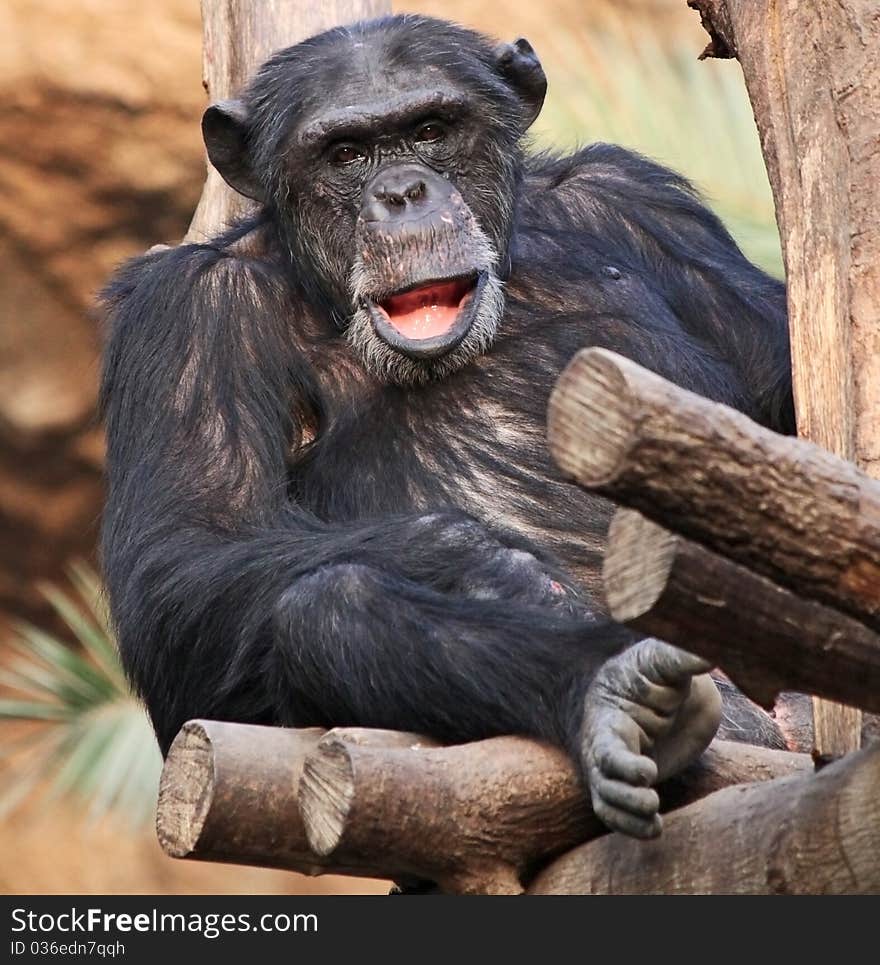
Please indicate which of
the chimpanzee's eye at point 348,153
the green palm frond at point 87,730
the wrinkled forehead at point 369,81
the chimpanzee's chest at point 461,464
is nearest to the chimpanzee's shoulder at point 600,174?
the wrinkled forehead at point 369,81

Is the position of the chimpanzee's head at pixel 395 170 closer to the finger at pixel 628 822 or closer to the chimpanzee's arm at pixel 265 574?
the chimpanzee's arm at pixel 265 574

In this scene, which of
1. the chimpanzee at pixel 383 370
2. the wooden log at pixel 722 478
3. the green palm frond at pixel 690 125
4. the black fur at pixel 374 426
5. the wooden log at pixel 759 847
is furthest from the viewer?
the green palm frond at pixel 690 125

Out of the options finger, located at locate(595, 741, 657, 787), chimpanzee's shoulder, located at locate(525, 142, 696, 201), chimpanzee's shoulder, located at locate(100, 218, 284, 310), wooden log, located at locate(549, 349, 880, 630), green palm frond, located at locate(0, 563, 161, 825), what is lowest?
green palm frond, located at locate(0, 563, 161, 825)

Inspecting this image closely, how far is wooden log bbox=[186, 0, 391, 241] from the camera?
555 centimetres

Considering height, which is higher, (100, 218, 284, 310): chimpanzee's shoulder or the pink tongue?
(100, 218, 284, 310): chimpanzee's shoulder

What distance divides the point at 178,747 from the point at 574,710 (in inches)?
29.8

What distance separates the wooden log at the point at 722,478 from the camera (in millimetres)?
2234

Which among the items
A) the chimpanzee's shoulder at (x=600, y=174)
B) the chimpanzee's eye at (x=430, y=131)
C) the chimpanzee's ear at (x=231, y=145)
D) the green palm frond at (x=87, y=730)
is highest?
the chimpanzee's ear at (x=231, y=145)

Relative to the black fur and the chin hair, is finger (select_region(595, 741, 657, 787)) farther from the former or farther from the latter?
the chin hair

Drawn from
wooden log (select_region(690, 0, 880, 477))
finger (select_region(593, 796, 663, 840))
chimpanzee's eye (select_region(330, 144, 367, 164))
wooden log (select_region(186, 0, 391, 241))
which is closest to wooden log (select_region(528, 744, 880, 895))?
finger (select_region(593, 796, 663, 840))

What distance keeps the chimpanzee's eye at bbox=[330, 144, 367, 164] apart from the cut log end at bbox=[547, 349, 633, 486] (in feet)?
8.62

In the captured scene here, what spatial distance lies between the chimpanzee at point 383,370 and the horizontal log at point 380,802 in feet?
1.27

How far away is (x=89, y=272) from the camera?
989 centimetres

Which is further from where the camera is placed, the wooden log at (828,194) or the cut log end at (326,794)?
the wooden log at (828,194)
